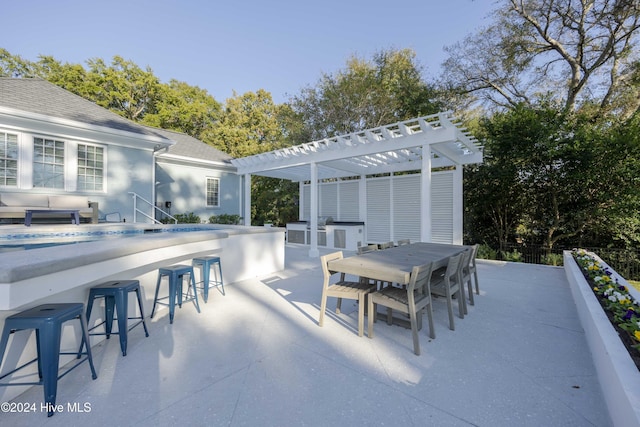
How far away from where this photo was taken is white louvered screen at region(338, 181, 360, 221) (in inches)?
406

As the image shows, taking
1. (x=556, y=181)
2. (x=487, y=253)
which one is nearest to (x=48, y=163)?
(x=487, y=253)

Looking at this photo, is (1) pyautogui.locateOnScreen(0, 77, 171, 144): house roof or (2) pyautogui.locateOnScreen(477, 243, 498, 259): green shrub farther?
(2) pyautogui.locateOnScreen(477, 243, 498, 259): green shrub

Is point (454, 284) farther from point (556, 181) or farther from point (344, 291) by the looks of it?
point (556, 181)

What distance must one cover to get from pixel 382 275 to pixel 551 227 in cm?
883

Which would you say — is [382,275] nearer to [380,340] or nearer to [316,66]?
[380,340]

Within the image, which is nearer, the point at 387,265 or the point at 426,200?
the point at 387,265

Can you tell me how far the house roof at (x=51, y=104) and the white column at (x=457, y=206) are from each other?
28.0ft

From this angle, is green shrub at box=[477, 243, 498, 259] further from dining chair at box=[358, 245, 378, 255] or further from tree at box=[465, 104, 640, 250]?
dining chair at box=[358, 245, 378, 255]

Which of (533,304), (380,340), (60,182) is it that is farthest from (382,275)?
(60,182)

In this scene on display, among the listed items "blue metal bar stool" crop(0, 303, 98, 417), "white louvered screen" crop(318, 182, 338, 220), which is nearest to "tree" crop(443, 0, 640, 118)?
"white louvered screen" crop(318, 182, 338, 220)

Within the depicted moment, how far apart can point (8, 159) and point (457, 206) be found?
1126 centimetres

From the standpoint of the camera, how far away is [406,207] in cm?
918

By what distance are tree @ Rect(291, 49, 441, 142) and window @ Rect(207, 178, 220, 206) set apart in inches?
222

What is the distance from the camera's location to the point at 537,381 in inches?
90.2
